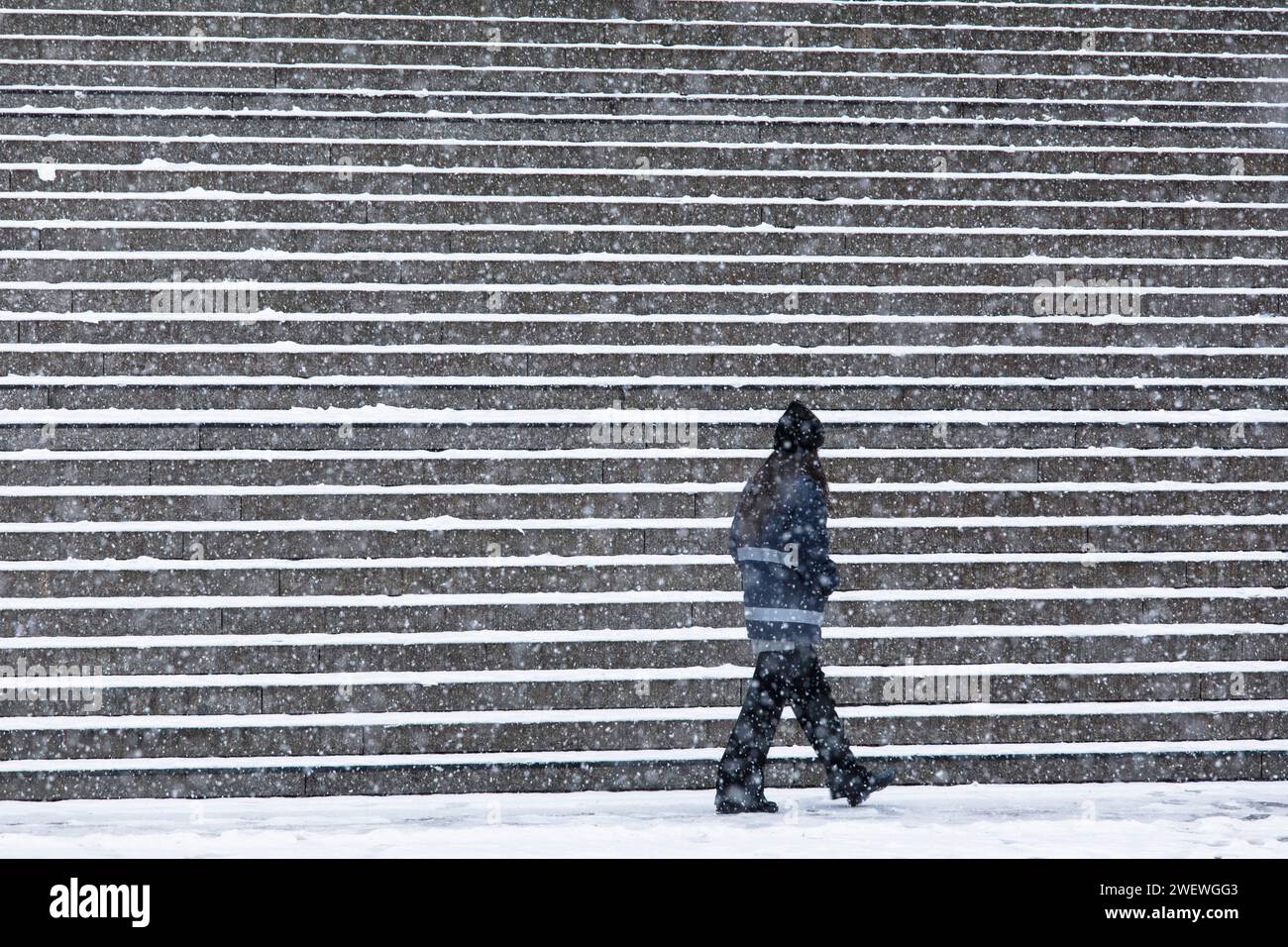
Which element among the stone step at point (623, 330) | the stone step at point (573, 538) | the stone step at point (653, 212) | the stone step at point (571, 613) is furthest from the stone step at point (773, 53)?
the stone step at point (571, 613)

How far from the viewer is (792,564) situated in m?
6.75

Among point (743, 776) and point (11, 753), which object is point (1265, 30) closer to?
point (743, 776)

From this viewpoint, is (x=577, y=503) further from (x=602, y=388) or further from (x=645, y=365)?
(x=645, y=365)

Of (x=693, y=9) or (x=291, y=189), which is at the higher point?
(x=693, y=9)

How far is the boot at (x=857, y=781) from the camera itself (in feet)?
22.8

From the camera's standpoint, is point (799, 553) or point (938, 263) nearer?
point (799, 553)

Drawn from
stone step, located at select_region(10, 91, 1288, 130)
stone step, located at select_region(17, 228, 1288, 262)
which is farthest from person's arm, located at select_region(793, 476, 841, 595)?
stone step, located at select_region(10, 91, 1288, 130)

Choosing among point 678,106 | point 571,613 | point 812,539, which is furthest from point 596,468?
point 678,106

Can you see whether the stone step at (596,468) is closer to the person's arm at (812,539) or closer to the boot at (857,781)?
the person's arm at (812,539)

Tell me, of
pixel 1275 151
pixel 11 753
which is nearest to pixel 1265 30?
pixel 1275 151

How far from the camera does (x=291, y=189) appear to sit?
29.0 feet

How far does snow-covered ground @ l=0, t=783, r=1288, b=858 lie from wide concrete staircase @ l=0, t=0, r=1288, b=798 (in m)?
0.30

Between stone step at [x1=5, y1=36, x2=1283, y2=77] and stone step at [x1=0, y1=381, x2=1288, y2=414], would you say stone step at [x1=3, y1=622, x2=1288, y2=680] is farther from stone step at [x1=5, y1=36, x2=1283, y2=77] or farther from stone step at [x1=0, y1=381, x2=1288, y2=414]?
stone step at [x1=5, y1=36, x2=1283, y2=77]

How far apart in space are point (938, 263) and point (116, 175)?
4454 millimetres
